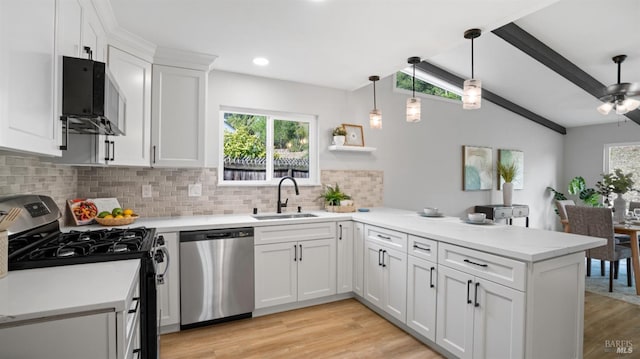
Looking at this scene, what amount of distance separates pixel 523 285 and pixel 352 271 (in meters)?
1.81

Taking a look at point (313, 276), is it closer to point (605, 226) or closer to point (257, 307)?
point (257, 307)

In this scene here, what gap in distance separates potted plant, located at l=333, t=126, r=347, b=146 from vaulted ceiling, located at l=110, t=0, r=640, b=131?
0.55 metres

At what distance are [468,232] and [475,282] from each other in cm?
41

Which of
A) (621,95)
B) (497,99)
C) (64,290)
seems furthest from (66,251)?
(497,99)

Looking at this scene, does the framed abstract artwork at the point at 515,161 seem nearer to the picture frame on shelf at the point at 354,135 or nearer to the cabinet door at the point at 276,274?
the picture frame on shelf at the point at 354,135

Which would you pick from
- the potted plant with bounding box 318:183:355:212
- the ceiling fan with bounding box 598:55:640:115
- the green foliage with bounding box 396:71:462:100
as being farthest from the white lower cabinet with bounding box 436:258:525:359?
the ceiling fan with bounding box 598:55:640:115

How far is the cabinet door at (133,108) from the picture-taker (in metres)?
2.46

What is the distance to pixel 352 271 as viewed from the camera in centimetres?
327

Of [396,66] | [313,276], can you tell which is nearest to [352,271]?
[313,276]

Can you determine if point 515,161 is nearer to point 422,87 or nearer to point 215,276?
point 422,87

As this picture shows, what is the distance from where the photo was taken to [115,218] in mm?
2488

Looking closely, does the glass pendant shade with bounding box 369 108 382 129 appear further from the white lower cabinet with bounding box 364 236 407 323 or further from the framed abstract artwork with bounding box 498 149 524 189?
the framed abstract artwork with bounding box 498 149 524 189

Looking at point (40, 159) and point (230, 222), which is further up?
point (40, 159)

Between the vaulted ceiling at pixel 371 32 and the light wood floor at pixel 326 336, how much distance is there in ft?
7.97
